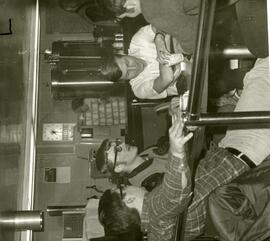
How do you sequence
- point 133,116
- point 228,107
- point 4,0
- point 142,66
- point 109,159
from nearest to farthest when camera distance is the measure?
1. point 4,0
2. point 228,107
3. point 142,66
4. point 109,159
5. point 133,116

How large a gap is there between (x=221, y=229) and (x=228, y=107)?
0.58 meters

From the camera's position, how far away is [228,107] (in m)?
1.24

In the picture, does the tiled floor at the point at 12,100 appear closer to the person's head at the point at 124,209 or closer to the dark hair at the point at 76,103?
the person's head at the point at 124,209

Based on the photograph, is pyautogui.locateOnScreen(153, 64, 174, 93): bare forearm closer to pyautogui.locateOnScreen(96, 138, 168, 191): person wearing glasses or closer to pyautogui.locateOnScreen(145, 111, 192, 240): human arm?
pyautogui.locateOnScreen(96, 138, 168, 191): person wearing glasses

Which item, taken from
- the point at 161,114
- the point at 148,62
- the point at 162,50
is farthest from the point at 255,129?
the point at 161,114

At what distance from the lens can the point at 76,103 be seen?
2.20 metres

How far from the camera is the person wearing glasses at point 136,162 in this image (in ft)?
4.38

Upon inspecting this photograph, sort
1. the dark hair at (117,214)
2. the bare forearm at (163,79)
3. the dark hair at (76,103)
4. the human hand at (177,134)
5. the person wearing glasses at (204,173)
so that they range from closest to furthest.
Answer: the human hand at (177,134) < the person wearing glasses at (204,173) < the dark hair at (117,214) < the bare forearm at (163,79) < the dark hair at (76,103)

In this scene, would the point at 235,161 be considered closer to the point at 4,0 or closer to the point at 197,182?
the point at 197,182

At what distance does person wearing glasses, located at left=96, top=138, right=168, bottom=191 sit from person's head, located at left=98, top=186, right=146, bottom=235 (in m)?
0.21

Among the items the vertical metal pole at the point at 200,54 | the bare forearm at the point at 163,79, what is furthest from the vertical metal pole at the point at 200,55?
the bare forearm at the point at 163,79

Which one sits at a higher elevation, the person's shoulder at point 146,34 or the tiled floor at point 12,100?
the person's shoulder at point 146,34

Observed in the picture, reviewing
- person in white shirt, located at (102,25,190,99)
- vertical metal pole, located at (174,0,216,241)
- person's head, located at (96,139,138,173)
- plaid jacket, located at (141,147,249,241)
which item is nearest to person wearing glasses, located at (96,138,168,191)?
person's head, located at (96,139,138,173)

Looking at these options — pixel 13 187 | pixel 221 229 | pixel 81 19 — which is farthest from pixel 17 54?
pixel 81 19
